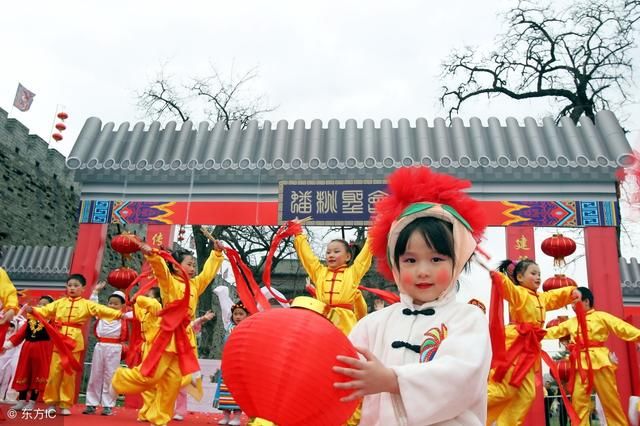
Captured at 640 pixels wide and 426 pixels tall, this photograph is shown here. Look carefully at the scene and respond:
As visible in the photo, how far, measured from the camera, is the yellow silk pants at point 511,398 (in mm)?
5438

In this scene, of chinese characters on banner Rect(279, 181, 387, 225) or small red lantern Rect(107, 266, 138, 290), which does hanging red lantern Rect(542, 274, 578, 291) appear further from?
small red lantern Rect(107, 266, 138, 290)

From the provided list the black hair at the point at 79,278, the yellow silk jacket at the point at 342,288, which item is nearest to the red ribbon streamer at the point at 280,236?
the yellow silk jacket at the point at 342,288

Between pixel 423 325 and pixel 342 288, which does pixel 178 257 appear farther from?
pixel 423 325

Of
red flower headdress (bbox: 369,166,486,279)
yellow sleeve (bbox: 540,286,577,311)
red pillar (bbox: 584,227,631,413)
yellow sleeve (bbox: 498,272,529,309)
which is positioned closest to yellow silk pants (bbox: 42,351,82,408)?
yellow sleeve (bbox: 498,272,529,309)

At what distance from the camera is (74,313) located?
7168 millimetres

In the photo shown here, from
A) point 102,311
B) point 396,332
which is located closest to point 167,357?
point 102,311

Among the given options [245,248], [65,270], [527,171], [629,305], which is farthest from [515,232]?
[245,248]

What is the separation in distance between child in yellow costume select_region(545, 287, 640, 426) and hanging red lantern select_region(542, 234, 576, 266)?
1013mm

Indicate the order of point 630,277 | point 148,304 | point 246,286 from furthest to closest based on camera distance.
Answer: point 630,277 < point 148,304 < point 246,286

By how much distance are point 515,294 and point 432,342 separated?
12.6ft

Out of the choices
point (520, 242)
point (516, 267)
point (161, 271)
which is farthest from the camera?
point (520, 242)

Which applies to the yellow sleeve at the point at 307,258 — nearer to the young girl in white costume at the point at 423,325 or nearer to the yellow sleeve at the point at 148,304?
the yellow sleeve at the point at 148,304

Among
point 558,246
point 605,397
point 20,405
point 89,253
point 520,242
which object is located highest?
point 520,242

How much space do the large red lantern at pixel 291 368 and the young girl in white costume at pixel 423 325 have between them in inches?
2.5
